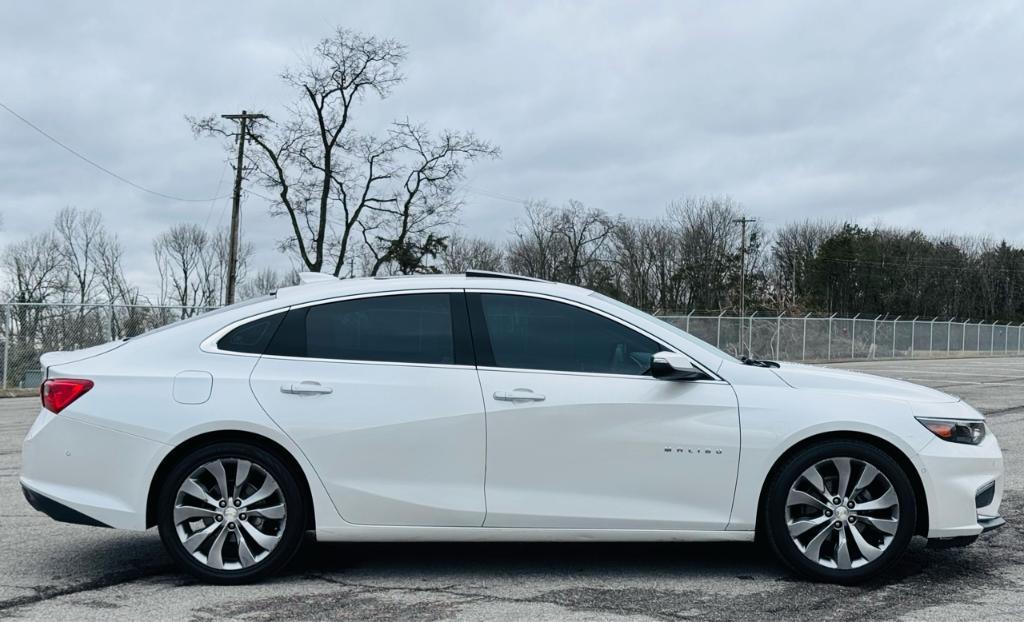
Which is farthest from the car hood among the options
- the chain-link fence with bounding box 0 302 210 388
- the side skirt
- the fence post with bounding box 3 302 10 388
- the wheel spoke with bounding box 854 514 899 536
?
the fence post with bounding box 3 302 10 388

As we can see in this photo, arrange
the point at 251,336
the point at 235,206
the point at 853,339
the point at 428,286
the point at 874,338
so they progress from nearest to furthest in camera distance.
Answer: the point at 251,336 < the point at 428,286 < the point at 235,206 < the point at 853,339 < the point at 874,338

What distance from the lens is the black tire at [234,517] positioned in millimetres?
4715

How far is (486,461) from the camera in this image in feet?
15.6

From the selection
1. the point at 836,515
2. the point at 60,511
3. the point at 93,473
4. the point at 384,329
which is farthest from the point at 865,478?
the point at 60,511

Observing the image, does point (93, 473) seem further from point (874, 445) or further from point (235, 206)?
point (235, 206)

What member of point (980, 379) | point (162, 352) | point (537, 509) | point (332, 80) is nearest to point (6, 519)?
point (162, 352)

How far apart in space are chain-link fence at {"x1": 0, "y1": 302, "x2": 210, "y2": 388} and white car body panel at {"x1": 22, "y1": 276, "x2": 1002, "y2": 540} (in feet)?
56.7

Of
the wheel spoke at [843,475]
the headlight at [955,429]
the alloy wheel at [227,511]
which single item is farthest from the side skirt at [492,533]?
the headlight at [955,429]

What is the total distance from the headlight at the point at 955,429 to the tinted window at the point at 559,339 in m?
1.40

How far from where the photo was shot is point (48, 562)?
5.25 metres

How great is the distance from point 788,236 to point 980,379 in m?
67.3

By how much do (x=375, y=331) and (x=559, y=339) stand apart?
0.94m

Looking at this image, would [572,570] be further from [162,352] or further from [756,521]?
[162,352]

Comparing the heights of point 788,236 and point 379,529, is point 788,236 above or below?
above
